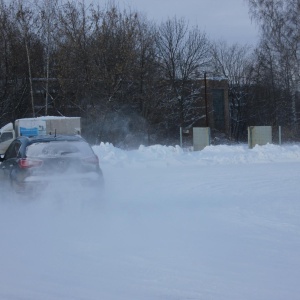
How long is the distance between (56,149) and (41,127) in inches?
566

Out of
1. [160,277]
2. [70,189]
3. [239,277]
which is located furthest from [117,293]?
[70,189]

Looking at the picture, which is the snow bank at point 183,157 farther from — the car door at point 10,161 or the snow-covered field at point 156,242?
the car door at point 10,161

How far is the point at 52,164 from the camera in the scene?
1002cm

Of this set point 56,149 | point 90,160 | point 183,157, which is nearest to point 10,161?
point 56,149

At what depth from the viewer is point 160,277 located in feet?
18.6

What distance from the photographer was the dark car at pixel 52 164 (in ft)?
32.7

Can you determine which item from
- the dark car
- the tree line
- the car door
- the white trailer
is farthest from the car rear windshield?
the tree line

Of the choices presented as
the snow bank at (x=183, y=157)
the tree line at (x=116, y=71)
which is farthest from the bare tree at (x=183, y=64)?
the snow bank at (x=183, y=157)

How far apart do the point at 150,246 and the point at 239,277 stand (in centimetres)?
170

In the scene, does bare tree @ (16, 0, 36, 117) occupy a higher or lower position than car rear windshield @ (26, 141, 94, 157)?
higher

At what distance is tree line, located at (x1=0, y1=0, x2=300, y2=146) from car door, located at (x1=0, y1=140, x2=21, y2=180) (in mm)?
22535

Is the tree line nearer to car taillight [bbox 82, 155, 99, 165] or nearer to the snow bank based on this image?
the snow bank

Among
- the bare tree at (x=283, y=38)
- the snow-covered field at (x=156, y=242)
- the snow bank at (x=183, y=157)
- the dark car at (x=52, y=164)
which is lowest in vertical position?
the snow-covered field at (x=156, y=242)

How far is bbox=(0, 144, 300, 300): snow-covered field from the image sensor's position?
17.5ft
